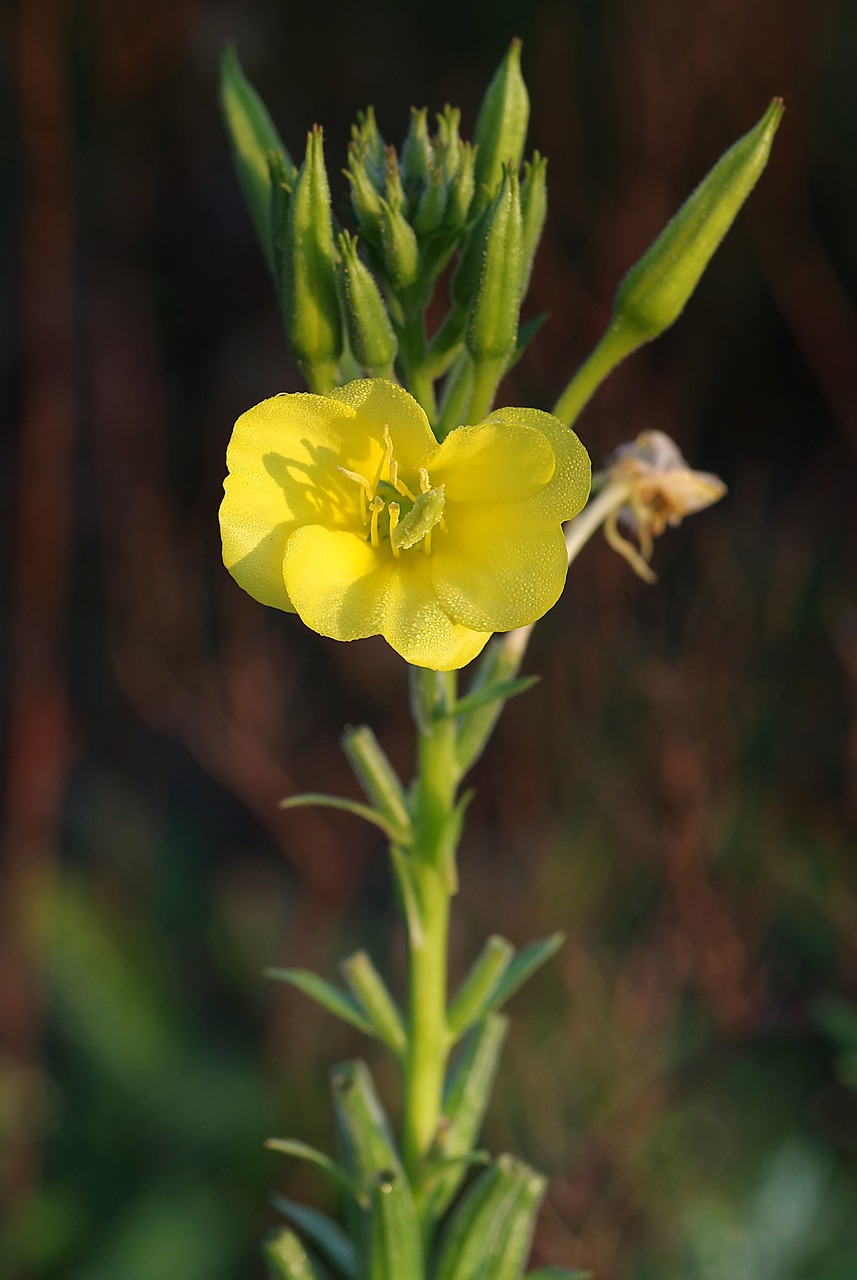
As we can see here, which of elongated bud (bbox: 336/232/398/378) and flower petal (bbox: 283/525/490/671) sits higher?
elongated bud (bbox: 336/232/398/378)

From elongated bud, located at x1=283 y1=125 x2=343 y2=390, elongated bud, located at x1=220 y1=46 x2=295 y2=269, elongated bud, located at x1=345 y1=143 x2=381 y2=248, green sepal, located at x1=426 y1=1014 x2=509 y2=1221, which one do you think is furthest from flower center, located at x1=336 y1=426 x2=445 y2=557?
green sepal, located at x1=426 y1=1014 x2=509 y2=1221

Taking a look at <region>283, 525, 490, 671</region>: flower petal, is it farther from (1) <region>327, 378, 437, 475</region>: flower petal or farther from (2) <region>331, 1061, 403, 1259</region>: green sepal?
(2) <region>331, 1061, 403, 1259</region>: green sepal

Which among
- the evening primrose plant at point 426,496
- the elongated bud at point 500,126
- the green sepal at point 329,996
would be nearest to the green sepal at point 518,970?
the evening primrose plant at point 426,496

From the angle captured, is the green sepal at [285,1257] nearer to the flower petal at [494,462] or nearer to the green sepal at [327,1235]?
the green sepal at [327,1235]

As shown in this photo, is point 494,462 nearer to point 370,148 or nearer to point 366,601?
point 366,601

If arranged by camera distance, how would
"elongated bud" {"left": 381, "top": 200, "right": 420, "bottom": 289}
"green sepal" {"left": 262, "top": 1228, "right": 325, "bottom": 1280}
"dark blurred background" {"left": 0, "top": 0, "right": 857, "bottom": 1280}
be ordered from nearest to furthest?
"elongated bud" {"left": 381, "top": 200, "right": 420, "bottom": 289} → "green sepal" {"left": 262, "top": 1228, "right": 325, "bottom": 1280} → "dark blurred background" {"left": 0, "top": 0, "right": 857, "bottom": 1280}

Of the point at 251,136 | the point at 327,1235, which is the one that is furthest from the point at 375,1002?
the point at 251,136
